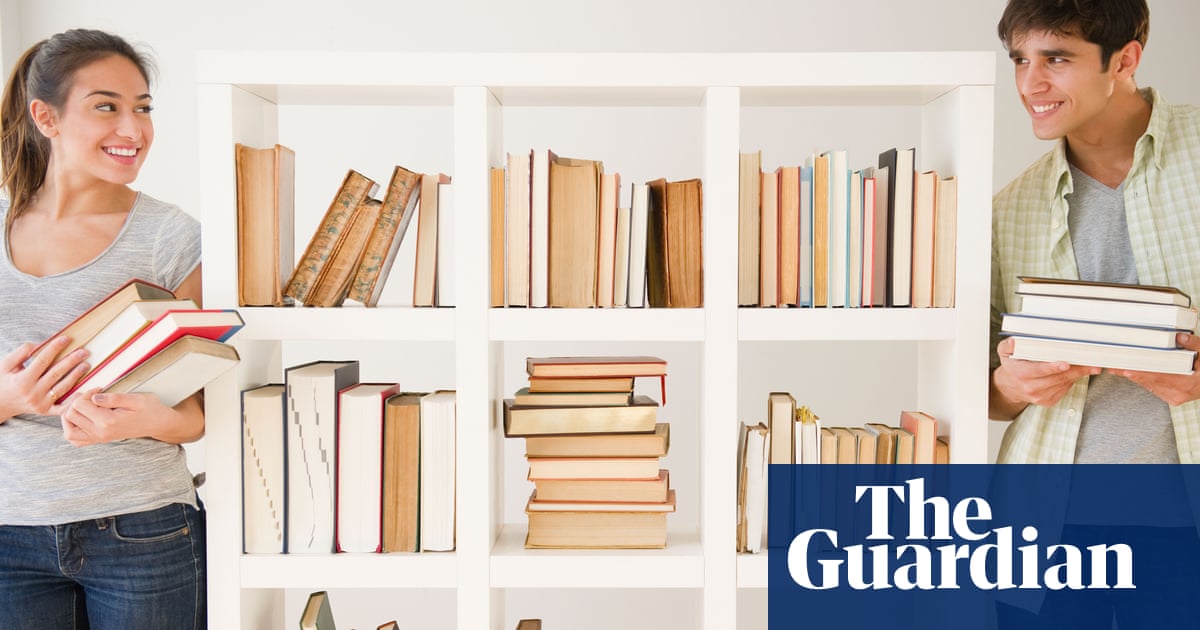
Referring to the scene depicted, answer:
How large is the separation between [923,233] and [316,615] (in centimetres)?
128

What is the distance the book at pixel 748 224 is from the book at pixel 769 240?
10 millimetres

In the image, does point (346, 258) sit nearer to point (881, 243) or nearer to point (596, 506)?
point (596, 506)

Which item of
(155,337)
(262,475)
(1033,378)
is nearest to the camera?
(155,337)

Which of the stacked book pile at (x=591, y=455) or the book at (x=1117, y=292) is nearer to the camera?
the book at (x=1117, y=292)

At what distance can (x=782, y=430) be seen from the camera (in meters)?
1.59

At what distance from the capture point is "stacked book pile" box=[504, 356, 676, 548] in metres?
1.62

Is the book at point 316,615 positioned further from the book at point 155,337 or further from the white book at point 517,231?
the white book at point 517,231

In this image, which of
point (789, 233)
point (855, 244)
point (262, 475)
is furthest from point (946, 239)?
point (262, 475)

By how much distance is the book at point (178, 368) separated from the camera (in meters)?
1.38

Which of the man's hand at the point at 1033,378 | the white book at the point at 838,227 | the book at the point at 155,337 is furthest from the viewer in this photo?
the white book at the point at 838,227

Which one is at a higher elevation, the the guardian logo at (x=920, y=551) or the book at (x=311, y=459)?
the book at (x=311, y=459)

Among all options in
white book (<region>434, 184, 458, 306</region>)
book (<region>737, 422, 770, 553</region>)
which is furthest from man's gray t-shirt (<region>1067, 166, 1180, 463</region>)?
white book (<region>434, 184, 458, 306</region>)

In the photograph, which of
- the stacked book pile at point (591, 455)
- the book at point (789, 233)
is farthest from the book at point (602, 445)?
the book at point (789, 233)

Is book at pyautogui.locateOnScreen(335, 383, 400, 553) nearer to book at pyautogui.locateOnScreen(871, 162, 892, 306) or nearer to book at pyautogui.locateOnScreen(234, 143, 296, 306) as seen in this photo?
book at pyautogui.locateOnScreen(234, 143, 296, 306)
